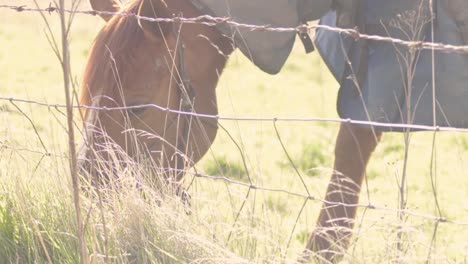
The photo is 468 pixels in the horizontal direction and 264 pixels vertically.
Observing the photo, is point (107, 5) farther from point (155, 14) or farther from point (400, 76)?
point (400, 76)

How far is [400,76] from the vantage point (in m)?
3.70

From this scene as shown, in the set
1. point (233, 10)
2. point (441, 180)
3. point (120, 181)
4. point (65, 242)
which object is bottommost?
point (441, 180)

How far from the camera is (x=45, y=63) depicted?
10211 millimetres

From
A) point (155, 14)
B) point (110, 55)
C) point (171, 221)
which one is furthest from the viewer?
point (155, 14)

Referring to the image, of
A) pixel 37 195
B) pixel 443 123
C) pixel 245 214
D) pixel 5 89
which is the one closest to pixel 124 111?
pixel 37 195

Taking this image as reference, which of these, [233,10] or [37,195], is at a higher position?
[233,10]

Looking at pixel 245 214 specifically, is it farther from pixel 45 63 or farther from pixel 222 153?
pixel 45 63

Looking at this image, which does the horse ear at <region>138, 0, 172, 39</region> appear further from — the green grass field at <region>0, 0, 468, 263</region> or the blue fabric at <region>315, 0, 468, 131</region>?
the blue fabric at <region>315, 0, 468, 131</region>

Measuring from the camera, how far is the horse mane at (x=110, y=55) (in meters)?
3.59

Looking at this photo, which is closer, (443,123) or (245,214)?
(245,214)

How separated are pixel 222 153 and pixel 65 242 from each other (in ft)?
11.4

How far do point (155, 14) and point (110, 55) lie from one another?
27 centimetres

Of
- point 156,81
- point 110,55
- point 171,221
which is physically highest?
point 110,55

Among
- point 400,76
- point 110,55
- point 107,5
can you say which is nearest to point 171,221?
point 110,55
